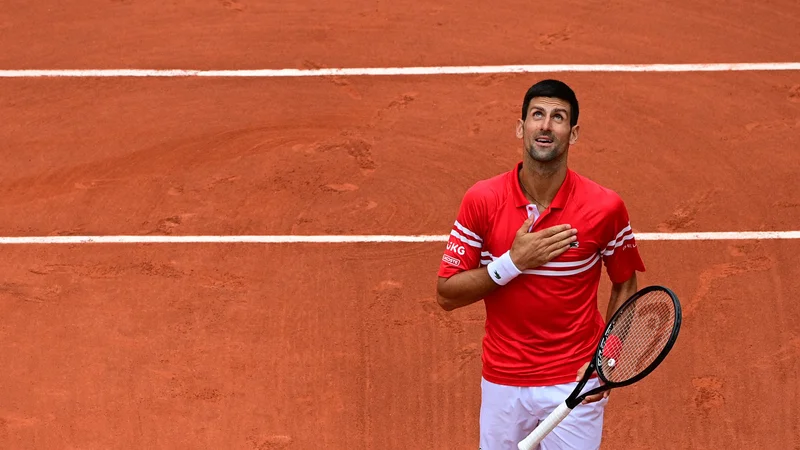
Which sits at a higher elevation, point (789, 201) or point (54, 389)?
point (789, 201)

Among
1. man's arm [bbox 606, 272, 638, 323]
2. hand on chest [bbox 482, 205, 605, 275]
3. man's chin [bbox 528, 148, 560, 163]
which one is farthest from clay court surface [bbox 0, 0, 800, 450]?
man's chin [bbox 528, 148, 560, 163]

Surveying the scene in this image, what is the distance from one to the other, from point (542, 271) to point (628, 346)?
54 centimetres

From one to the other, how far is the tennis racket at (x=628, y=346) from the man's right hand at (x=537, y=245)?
44 centimetres

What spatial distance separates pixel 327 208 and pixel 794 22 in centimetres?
459

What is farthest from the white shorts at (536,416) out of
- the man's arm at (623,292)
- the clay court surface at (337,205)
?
the clay court surface at (337,205)

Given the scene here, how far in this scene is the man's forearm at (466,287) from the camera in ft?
18.5

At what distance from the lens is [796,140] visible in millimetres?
9836

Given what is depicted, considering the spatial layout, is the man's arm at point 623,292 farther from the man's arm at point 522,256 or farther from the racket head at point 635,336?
the man's arm at point 522,256

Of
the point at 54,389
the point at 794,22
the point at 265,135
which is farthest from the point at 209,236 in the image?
the point at 794,22

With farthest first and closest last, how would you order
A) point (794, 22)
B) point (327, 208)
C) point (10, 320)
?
1. point (794, 22)
2. point (327, 208)
3. point (10, 320)

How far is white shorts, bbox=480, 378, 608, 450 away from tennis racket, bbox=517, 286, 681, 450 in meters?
0.24

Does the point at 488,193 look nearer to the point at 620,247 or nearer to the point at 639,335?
the point at 620,247

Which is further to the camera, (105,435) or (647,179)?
(647,179)

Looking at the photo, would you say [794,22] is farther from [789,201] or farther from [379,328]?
[379,328]
